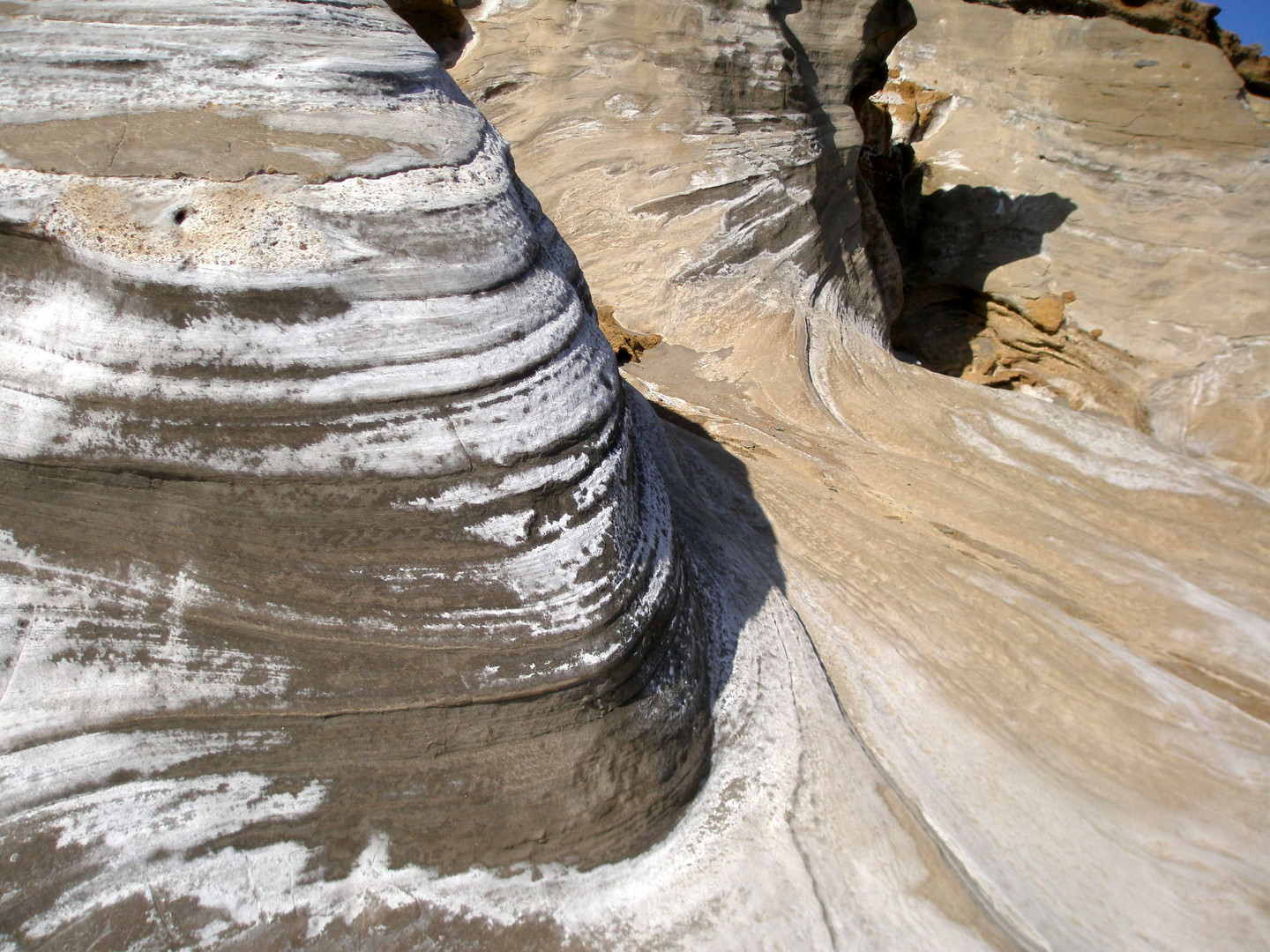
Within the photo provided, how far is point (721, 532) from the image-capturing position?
240cm

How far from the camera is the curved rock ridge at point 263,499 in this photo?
125 centimetres

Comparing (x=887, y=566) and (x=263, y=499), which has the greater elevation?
(x=263, y=499)

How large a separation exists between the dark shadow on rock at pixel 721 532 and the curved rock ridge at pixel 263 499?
1.59 ft

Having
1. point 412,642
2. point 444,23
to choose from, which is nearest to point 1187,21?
point 444,23

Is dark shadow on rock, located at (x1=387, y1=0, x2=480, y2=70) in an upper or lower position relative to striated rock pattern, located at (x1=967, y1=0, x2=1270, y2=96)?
lower

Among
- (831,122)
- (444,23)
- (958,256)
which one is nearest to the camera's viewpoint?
(444,23)

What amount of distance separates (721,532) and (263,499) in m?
1.41

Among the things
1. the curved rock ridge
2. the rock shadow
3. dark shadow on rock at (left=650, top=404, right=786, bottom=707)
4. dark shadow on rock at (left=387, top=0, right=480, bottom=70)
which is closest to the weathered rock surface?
the rock shadow

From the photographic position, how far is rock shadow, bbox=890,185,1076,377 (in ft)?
21.6

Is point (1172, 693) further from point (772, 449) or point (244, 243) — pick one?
point (244, 243)

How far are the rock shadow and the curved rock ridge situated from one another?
20.0 feet

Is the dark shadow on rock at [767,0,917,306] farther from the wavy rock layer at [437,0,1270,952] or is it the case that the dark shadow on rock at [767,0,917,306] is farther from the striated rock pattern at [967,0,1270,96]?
the striated rock pattern at [967,0,1270,96]

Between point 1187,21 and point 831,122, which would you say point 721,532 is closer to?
point 831,122

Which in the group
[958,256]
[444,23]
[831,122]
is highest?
[831,122]
